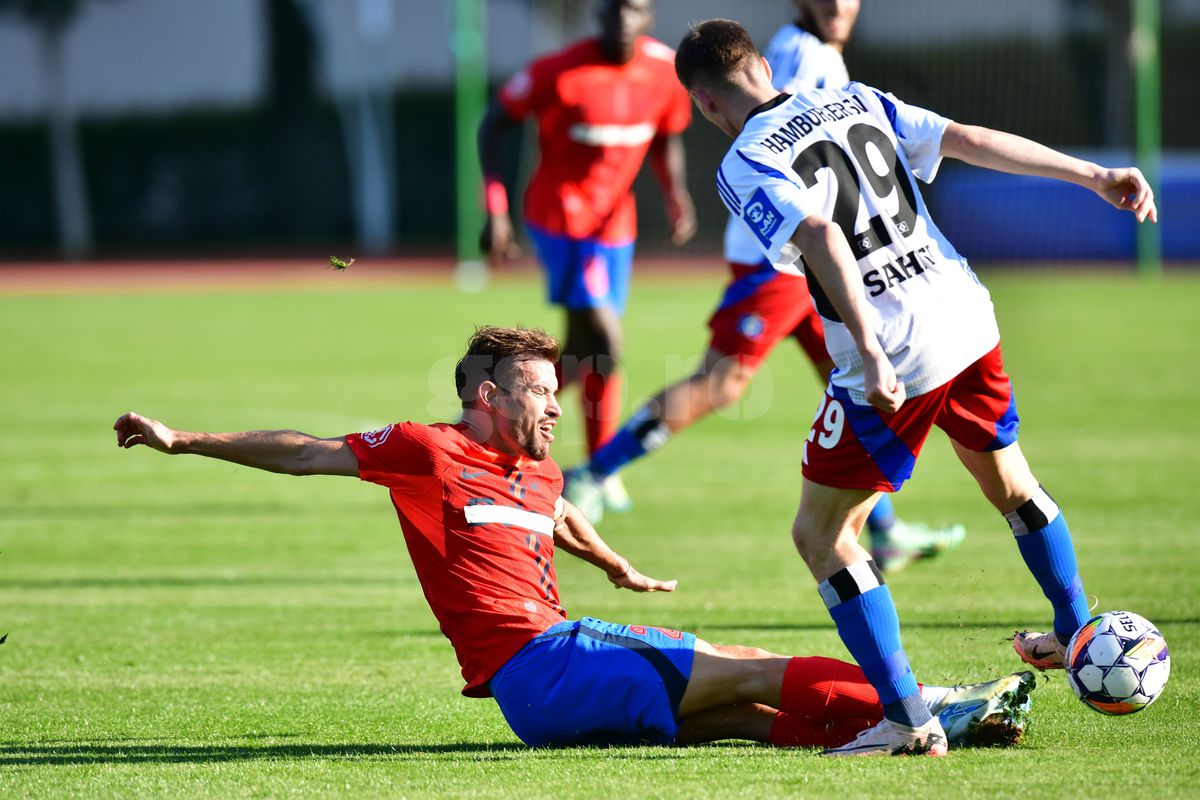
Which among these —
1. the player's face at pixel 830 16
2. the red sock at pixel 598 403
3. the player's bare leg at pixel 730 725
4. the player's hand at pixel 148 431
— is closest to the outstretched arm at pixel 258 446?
the player's hand at pixel 148 431

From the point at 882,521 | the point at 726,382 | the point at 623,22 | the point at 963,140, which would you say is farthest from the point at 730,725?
the point at 623,22

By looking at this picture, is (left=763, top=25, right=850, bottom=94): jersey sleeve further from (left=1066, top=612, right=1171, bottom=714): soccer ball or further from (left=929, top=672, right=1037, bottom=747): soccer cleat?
(left=929, top=672, right=1037, bottom=747): soccer cleat

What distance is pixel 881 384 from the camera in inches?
167

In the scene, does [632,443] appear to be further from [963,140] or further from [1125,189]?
[1125,189]

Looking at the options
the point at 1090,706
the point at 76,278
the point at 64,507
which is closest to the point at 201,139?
the point at 76,278

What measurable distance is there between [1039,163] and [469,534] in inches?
78.1

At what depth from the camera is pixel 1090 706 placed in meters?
4.61

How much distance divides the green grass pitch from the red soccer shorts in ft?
3.28

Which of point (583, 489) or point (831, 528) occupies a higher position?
point (831, 528)

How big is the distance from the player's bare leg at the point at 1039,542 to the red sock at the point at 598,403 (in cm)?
454

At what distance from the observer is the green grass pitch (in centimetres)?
433

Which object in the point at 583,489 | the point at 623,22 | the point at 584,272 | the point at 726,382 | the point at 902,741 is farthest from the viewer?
the point at 623,22

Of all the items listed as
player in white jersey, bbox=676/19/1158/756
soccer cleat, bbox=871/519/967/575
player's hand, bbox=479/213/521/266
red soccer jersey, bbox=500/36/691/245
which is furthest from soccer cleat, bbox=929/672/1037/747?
red soccer jersey, bbox=500/36/691/245

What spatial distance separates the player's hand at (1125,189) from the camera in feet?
15.6
